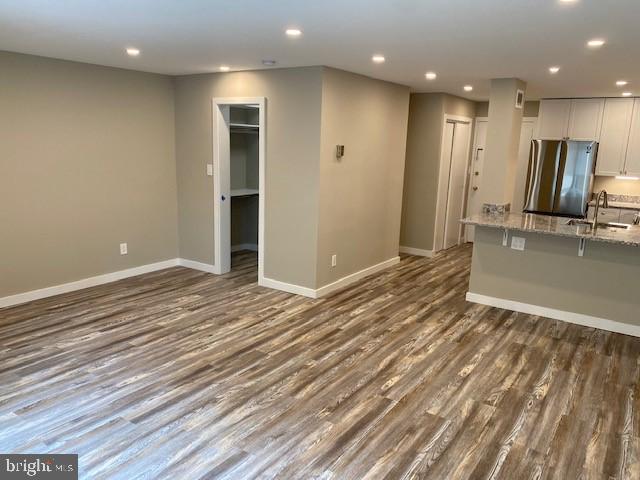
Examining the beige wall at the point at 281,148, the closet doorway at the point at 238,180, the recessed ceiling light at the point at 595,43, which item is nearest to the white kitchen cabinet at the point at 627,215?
the recessed ceiling light at the point at 595,43

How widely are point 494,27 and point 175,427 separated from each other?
303cm

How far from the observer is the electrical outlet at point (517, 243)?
15.5ft

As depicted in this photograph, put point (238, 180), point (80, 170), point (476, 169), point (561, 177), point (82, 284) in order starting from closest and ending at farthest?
1. point (80, 170)
2. point (82, 284)
3. point (561, 177)
4. point (238, 180)
5. point (476, 169)

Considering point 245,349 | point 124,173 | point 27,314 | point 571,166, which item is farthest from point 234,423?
point 571,166

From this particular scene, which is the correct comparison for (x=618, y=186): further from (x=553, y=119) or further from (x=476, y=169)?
(x=476, y=169)

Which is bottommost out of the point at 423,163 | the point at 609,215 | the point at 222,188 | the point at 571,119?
the point at 609,215

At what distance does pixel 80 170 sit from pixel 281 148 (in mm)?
2106

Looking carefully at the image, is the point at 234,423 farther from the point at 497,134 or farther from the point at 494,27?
the point at 497,134

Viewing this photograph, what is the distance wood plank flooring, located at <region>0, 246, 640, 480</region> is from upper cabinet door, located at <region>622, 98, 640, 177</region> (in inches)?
117

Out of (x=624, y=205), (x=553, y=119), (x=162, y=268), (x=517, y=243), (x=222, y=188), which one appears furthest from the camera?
(x=553, y=119)

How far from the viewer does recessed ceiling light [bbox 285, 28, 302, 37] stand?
10.2 ft

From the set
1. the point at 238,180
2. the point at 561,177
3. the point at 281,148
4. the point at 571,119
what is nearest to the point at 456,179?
the point at 561,177

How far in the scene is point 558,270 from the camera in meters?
4.58

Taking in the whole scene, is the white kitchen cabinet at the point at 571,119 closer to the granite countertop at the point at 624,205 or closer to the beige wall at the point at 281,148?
the granite countertop at the point at 624,205
